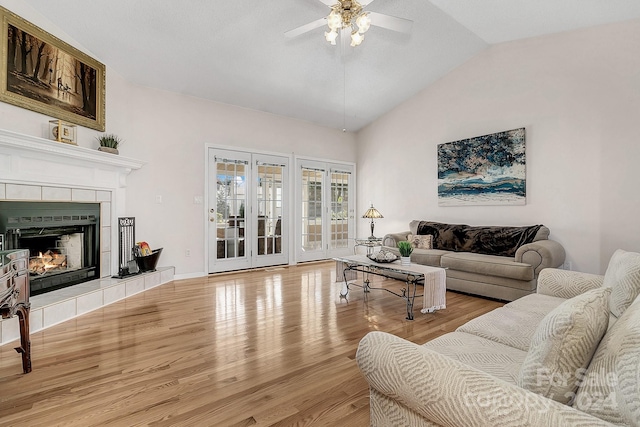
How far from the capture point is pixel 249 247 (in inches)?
221

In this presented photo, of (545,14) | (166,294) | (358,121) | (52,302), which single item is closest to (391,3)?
(545,14)

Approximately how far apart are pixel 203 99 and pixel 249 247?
2531 millimetres

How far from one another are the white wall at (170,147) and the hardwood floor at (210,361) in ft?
3.80

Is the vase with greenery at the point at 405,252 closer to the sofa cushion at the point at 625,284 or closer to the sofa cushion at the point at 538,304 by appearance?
the sofa cushion at the point at 538,304

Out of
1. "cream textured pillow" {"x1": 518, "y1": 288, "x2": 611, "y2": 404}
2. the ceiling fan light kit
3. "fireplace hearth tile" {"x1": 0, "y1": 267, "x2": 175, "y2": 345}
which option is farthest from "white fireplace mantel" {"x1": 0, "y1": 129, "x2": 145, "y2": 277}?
"cream textured pillow" {"x1": 518, "y1": 288, "x2": 611, "y2": 404}

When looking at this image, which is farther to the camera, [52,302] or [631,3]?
[631,3]

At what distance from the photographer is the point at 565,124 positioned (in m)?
4.12

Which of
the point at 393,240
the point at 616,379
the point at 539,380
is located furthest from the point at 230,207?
the point at 616,379

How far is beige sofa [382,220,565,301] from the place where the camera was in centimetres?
361

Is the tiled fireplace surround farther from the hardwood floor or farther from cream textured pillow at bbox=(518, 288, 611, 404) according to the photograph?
cream textured pillow at bbox=(518, 288, 611, 404)

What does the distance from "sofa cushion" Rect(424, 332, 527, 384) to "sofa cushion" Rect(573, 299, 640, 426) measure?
478 mm

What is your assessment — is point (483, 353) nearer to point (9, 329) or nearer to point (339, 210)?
point (9, 329)

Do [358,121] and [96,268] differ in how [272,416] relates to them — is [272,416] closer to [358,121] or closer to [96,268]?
[96,268]

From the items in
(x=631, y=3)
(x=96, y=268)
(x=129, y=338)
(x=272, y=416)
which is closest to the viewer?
(x=272, y=416)
